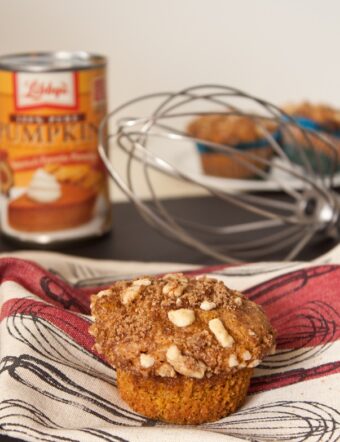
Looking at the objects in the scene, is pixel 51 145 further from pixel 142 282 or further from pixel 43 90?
pixel 142 282

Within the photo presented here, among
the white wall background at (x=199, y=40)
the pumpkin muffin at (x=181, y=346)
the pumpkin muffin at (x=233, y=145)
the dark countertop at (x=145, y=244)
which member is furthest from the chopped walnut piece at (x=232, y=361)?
the white wall background at (x=199, y=40)

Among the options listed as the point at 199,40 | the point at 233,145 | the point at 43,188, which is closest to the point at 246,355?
the point at 43,188

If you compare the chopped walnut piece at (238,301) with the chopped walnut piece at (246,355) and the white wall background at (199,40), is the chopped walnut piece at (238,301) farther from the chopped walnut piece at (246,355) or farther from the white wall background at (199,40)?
the white wall background at (199,40)

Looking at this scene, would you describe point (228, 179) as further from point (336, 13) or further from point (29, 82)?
point (336, 13)

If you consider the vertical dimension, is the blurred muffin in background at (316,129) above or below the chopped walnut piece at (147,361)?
below

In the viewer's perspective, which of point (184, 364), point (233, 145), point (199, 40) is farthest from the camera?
point (199, 40)
